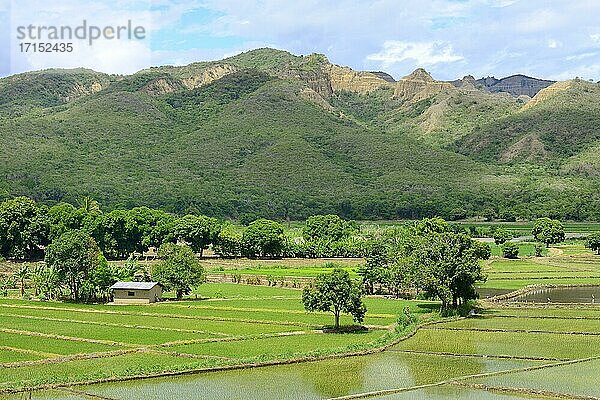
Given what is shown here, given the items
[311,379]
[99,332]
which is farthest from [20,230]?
[311,379]

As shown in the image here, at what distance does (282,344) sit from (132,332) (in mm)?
8863

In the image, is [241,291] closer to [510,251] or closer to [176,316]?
[176,316]

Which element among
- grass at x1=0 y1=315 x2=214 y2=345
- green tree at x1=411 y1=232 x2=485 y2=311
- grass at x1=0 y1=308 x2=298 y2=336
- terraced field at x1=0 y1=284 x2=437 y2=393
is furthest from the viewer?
green tree at x1=411 y1=232 x2=485 y2=311

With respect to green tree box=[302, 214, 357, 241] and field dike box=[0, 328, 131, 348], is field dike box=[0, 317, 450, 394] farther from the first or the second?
green tree box=[302, 214, 357, 241]

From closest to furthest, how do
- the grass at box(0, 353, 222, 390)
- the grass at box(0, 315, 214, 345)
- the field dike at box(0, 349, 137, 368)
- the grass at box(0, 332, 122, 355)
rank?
1. the grass at box(0, 353, 222, 390)
2. the field dike at box(0, 349, 137, 368)
3. the grass at box(0, 332, 122, 355)
4. the grass at box(0, 315, 214, 345)

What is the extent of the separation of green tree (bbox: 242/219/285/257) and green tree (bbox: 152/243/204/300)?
32704 millimetres

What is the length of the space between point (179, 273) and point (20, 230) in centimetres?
3282

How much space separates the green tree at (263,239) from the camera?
95500mm

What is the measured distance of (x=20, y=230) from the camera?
3469 inches

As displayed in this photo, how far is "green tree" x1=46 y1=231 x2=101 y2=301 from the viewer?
60.1 meters

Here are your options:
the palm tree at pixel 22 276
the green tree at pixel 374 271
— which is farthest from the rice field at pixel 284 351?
the green tree at pixel 374 271

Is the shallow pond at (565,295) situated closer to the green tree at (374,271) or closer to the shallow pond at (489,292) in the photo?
the shallow pond at (489,292)

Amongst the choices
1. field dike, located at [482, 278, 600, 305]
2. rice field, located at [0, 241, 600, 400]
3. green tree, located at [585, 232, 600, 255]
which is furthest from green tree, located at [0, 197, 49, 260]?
green tree, located at [585, 232, 600, 255]

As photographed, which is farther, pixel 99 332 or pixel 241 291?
pixel 241 291
